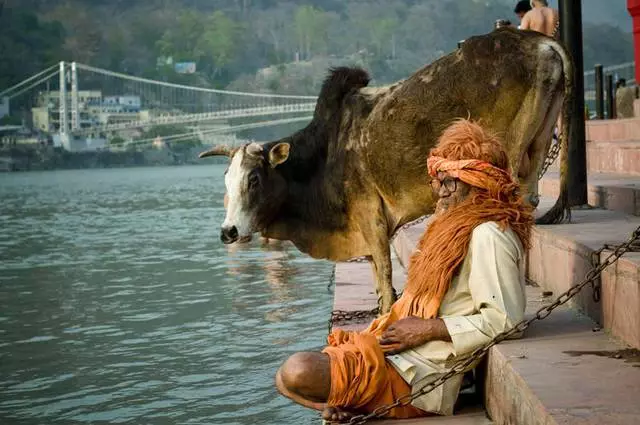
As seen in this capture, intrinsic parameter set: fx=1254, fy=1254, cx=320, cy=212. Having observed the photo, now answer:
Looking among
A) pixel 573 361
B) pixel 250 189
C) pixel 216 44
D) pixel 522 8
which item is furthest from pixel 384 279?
pixel 216 44

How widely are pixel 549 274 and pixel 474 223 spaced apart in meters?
1.48

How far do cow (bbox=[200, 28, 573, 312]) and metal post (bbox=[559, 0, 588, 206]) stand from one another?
0.35m

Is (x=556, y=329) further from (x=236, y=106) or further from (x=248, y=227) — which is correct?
(x=236, y=106)

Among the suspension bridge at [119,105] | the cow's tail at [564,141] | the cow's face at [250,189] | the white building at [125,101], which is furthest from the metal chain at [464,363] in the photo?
the white building at [125,101]

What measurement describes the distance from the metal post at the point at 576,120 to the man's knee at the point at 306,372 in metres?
2.97

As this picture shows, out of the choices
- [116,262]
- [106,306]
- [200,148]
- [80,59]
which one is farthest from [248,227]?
[80,59]

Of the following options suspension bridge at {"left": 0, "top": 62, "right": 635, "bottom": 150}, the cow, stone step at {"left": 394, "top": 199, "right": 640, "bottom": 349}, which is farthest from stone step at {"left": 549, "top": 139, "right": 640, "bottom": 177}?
suspension bridge at {"left": 0, "top": 62, "right": 635, "bottom": 150}

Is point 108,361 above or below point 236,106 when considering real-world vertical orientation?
below

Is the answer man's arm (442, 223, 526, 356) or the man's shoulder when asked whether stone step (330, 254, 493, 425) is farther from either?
the man's shoulder

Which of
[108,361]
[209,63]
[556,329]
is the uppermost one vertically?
[209,63]

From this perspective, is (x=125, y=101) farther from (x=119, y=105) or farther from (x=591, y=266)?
(x=591, y=266)

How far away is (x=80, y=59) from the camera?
169375mm

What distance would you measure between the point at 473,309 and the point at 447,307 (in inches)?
3.6

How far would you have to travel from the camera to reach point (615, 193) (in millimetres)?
6652
